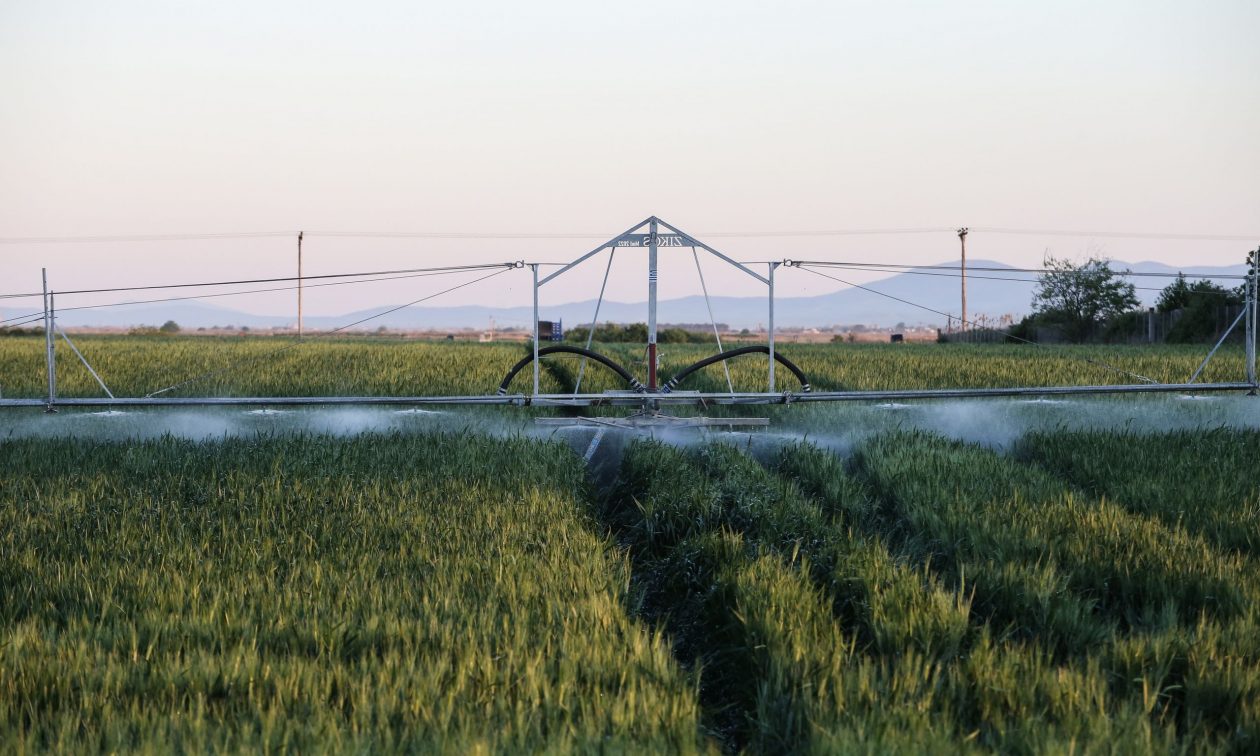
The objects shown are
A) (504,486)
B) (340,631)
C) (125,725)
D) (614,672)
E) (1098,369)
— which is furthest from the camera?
(1098,369)

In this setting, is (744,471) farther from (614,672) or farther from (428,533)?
(614,672)

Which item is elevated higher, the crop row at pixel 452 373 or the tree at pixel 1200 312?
the tree at pixel 1200 312

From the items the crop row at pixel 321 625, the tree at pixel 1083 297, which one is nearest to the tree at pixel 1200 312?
the tree at pixel 1083 297

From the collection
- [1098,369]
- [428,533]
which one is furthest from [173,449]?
[1098,369]

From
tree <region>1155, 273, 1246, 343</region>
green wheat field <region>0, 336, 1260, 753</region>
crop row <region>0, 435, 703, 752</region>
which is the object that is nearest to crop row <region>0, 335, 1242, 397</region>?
green wheat field <region>0, 336, 1260, 753</region>

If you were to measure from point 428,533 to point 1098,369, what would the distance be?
18111 mm

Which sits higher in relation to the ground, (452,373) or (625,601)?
(452,373)

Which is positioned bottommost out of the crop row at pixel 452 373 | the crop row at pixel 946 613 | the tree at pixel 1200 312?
the crop row at pixel 946 613

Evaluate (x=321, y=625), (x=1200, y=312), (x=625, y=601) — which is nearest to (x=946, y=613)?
(x=625, y=601)

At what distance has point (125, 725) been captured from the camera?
3803mm

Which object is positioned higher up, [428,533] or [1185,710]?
[428,533]

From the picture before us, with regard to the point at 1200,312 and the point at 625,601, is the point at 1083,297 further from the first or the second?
the point at 625,601

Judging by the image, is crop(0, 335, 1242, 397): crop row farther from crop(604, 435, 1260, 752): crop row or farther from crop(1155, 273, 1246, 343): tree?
crop(1155, 273, 1246, 343): tree

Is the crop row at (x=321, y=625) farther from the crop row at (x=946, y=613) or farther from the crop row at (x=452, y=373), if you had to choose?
the crop row at (x=452, y=373)
